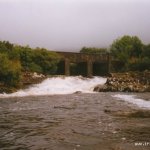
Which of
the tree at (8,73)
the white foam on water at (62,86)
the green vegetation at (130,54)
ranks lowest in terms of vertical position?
the white foam on water at (62,86)

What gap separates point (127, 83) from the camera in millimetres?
44719

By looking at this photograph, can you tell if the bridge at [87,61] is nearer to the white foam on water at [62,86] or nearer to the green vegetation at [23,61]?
the green vegetation at [23,61]

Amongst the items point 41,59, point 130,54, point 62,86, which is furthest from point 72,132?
point 130,54

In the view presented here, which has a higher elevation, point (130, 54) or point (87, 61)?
point (130, 54)

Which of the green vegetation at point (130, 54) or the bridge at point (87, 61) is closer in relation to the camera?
the bridge at point (87, 61)

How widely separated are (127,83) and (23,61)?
15358 millimetres

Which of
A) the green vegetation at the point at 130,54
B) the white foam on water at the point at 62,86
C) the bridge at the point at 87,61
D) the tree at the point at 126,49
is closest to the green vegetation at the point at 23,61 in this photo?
the white foam on water at the point at 62,86

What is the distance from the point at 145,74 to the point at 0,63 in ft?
65.1

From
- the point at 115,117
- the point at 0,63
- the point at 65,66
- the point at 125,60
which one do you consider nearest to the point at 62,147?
the point at 115,117

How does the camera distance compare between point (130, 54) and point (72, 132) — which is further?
point (130, 54)

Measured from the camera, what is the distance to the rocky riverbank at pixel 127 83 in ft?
141

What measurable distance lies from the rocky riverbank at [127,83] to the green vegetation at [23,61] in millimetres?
10187

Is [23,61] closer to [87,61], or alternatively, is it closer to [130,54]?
[87,61]

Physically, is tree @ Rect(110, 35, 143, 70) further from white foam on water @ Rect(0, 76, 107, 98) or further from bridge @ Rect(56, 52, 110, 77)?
white foam on water @ Rect(0, 76, 107, 98)
